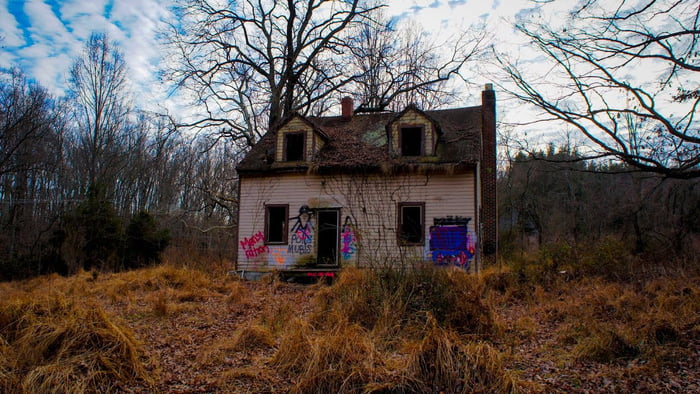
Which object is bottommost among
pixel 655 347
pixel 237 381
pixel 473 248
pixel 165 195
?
pixel 237 381

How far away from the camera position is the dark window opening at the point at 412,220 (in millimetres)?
15266

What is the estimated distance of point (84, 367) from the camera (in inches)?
219

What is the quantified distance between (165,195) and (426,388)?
34933mm

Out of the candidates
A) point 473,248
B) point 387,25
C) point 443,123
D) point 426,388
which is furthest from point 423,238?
point 387,25

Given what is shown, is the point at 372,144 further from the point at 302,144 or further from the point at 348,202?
the point at 348,202

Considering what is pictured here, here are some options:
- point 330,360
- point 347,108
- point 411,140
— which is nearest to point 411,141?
point 411,140

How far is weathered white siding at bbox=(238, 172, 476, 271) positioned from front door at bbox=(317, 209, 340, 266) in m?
0.26

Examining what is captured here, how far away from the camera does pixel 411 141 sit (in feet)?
53.9

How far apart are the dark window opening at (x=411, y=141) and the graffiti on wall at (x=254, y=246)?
19.6 feet

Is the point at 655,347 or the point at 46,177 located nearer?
the point at 655,347

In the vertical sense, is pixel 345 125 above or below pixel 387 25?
below

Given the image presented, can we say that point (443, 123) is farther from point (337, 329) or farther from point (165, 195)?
point (165, 195)

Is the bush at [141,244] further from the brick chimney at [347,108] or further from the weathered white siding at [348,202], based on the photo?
the brick chimney at [347,108]

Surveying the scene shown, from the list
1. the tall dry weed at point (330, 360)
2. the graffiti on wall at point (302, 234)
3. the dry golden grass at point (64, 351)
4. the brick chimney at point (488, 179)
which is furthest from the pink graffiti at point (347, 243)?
the dry golden grass at point (64, 351)
